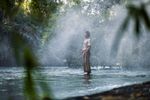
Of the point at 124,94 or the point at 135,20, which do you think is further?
the point at 124,94

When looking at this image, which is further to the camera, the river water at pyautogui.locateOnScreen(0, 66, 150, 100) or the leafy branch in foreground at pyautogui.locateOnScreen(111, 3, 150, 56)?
the river water at pyautogui.locateOnScreen(0, 66, 150, 100)

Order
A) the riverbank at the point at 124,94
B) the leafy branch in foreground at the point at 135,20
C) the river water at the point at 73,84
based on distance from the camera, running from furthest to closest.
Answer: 1. the river water at the point at 73,84
2. the riverbank at the point at 124,94
3. the leafy branch in foreground at the point at 135,20

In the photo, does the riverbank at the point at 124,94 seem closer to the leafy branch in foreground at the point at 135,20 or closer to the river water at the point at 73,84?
the river water at the point at 73,84

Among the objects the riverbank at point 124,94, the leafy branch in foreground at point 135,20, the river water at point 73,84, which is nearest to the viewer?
the leafy branch in foreground at point 135,20

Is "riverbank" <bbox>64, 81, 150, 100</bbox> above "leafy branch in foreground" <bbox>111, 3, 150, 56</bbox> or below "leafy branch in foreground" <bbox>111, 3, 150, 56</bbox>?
below

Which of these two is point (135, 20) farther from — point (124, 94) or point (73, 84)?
point (73, 84)

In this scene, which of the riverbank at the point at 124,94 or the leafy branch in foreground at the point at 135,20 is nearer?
the leafy branch in foreground at the point at 135,20

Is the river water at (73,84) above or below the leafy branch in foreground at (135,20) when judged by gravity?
below

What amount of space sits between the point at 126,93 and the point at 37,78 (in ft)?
28.5

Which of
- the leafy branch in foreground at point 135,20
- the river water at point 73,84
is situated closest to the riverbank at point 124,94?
the river water at point 73,84

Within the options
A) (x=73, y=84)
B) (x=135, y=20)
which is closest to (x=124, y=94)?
(x=73, y=84)

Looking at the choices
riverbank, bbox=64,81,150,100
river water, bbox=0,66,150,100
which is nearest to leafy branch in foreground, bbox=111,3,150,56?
river water, bbox=0,66,150,100

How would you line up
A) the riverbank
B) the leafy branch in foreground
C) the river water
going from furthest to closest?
the river water, the riverbank, the leafy branch in foreground

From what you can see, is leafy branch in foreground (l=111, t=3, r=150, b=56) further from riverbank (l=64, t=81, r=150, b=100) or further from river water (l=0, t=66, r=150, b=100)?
riverbank (l=64, t=81, r=150, b=100)
